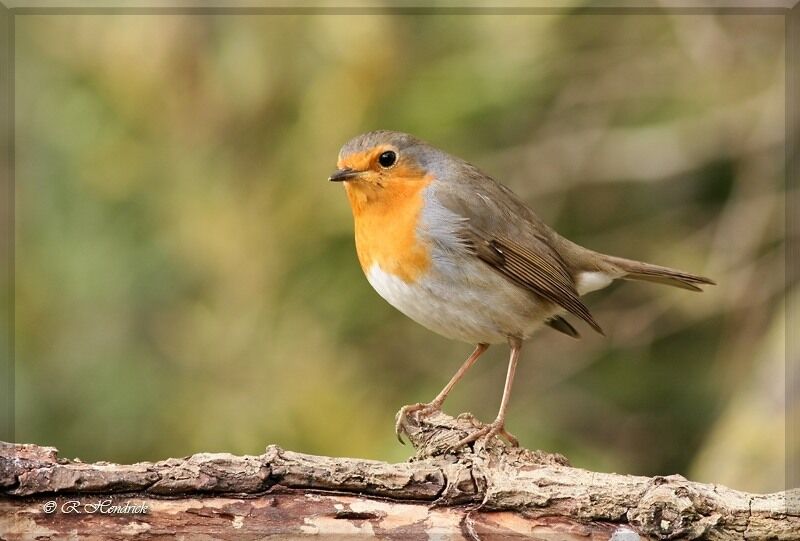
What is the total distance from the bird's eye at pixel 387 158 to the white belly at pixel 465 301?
39cm

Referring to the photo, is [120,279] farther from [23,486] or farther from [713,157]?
[713,157]

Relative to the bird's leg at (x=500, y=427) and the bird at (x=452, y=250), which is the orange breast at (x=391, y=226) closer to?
the bird at (x=452, y=250)

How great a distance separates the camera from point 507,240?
13.0 feet

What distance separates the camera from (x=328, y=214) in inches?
186

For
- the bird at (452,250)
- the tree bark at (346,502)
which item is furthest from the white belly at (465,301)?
the tree bark at (346,502)

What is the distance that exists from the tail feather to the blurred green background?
0.52m

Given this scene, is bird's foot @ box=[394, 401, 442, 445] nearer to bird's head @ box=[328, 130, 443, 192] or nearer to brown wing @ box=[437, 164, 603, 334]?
brown wing @ box=[437, 164, 603, 334]

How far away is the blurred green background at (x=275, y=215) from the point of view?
4617 millimetres

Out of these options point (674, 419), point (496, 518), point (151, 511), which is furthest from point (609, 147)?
point (151, 511)

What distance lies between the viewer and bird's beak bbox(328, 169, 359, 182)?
3720mm

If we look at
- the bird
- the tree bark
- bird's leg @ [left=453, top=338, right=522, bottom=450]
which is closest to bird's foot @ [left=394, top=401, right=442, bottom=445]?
the bird

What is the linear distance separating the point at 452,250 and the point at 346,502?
1137 millimetres

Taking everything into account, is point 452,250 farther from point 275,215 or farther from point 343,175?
point 275,215

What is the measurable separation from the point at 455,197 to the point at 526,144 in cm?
141
